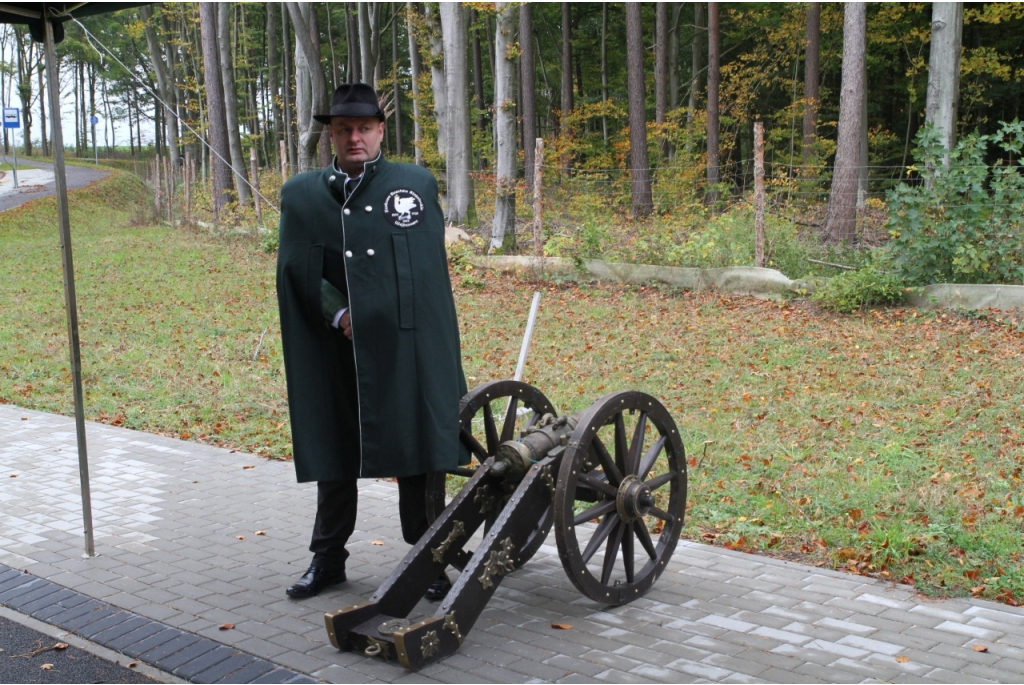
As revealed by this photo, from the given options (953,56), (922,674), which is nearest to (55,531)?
(922,674)

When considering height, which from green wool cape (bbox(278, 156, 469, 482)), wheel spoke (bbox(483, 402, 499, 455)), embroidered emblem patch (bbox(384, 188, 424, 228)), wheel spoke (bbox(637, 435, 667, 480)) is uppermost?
embroidered emblem patch (bbox(384, 188, 424, 228))

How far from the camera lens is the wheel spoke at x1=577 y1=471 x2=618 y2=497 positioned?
14.1 ft

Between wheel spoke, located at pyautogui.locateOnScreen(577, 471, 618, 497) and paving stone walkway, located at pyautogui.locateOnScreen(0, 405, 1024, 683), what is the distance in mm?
551

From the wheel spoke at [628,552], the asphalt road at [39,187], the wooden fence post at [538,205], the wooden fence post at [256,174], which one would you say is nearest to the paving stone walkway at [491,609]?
the wheel spoke at [628,552]

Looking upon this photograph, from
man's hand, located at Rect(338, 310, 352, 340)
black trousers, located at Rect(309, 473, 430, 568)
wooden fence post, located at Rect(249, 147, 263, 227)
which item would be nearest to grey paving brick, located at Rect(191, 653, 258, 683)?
black trousers, located at Rect(309, 473, 430, 568)

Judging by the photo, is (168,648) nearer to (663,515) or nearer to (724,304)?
(663,515)

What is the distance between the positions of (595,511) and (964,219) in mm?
9312

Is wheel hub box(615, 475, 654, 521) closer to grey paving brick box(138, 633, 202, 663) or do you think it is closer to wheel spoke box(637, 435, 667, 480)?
wheel spoke box(637, 435, 667, 480)

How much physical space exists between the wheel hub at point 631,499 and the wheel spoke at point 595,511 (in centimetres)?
4

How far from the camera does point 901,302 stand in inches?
477

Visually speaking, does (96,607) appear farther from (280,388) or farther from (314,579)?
(280,388)

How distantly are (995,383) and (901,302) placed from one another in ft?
12.0

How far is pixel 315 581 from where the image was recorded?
475cm

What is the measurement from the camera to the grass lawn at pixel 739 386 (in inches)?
221
